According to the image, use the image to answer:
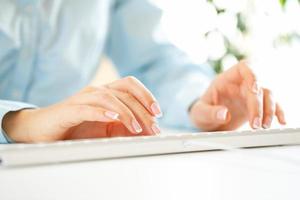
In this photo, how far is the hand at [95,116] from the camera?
487 mm

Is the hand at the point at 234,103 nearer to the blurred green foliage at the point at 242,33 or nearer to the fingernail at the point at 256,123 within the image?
the fingernail at the point at 256,123

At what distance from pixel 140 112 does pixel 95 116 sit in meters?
0.05

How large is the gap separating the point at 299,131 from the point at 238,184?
13 cm

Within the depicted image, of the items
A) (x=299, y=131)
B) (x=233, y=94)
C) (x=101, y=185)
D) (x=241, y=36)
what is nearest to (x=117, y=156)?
(x=101, y=185)

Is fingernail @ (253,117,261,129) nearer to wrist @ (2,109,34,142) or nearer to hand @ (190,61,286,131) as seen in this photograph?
hand @ (190,61,286,131)

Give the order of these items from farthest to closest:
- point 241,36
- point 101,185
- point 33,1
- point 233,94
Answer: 1. point 241,36
2. point 33,1
3. point 233,94
4. point 101,185

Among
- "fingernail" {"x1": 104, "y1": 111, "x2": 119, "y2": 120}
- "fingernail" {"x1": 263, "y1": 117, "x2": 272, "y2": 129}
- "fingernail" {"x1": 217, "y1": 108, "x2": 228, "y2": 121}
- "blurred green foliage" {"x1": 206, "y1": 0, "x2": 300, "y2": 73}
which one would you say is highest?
"fingernail" {"x1": 104, "y1": 111, "x2": 119, "y2": 120}

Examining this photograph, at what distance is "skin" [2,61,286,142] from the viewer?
1.61ft

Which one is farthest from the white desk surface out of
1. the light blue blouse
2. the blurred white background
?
the blurred white background

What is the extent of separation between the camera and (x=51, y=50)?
37.1 inches

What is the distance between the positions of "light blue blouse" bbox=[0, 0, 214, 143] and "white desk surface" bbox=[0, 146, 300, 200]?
1.62 feet

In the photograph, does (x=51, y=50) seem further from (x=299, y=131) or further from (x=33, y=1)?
(x=299, y=131)

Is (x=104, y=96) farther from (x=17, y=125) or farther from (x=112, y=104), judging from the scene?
(x=17, y=125)

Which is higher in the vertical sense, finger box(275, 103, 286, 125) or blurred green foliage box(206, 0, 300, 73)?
finger box(275, 103, 286, 125)
